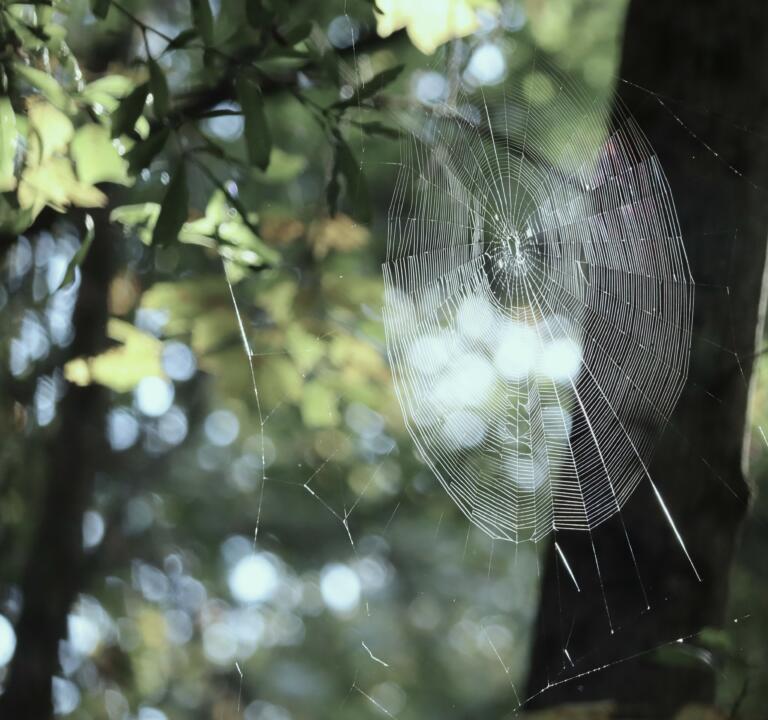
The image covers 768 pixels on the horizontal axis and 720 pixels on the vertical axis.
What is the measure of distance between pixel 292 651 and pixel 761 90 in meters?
7.00

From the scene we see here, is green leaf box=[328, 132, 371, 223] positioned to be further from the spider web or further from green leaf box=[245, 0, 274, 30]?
the spider web

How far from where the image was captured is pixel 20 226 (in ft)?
5.10

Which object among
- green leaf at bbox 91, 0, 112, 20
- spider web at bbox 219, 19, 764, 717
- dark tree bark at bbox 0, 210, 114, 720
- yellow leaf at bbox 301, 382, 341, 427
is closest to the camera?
green leaf at bbox 91, 0, 112, 20

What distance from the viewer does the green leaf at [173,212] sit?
141cm

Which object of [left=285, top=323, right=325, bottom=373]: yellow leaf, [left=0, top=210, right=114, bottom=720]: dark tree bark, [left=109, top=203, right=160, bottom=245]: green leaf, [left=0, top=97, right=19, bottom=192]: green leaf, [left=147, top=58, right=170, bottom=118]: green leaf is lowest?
[left=0, top=210, right=114, bottom=720]: dark tree bark

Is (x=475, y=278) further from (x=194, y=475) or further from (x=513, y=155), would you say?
(x=194, y=475)

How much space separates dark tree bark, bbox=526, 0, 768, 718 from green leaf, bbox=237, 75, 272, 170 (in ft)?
2.77

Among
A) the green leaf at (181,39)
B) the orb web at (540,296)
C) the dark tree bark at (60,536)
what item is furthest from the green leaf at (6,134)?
the dark tree bark at (60,536)

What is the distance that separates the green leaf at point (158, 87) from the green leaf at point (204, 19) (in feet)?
0.31

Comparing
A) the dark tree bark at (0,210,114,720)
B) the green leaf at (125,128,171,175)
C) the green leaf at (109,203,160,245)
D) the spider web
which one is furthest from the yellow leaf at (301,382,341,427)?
the dark tree bark at (0,210,114,720)

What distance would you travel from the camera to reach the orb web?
1920mm

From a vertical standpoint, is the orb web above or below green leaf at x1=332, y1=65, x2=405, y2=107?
below

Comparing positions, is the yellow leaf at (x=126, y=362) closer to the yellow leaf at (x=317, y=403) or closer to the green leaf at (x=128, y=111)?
the yellow leaf at (x=317, y=403)

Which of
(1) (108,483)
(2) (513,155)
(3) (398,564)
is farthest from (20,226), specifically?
(3) (398,564)
